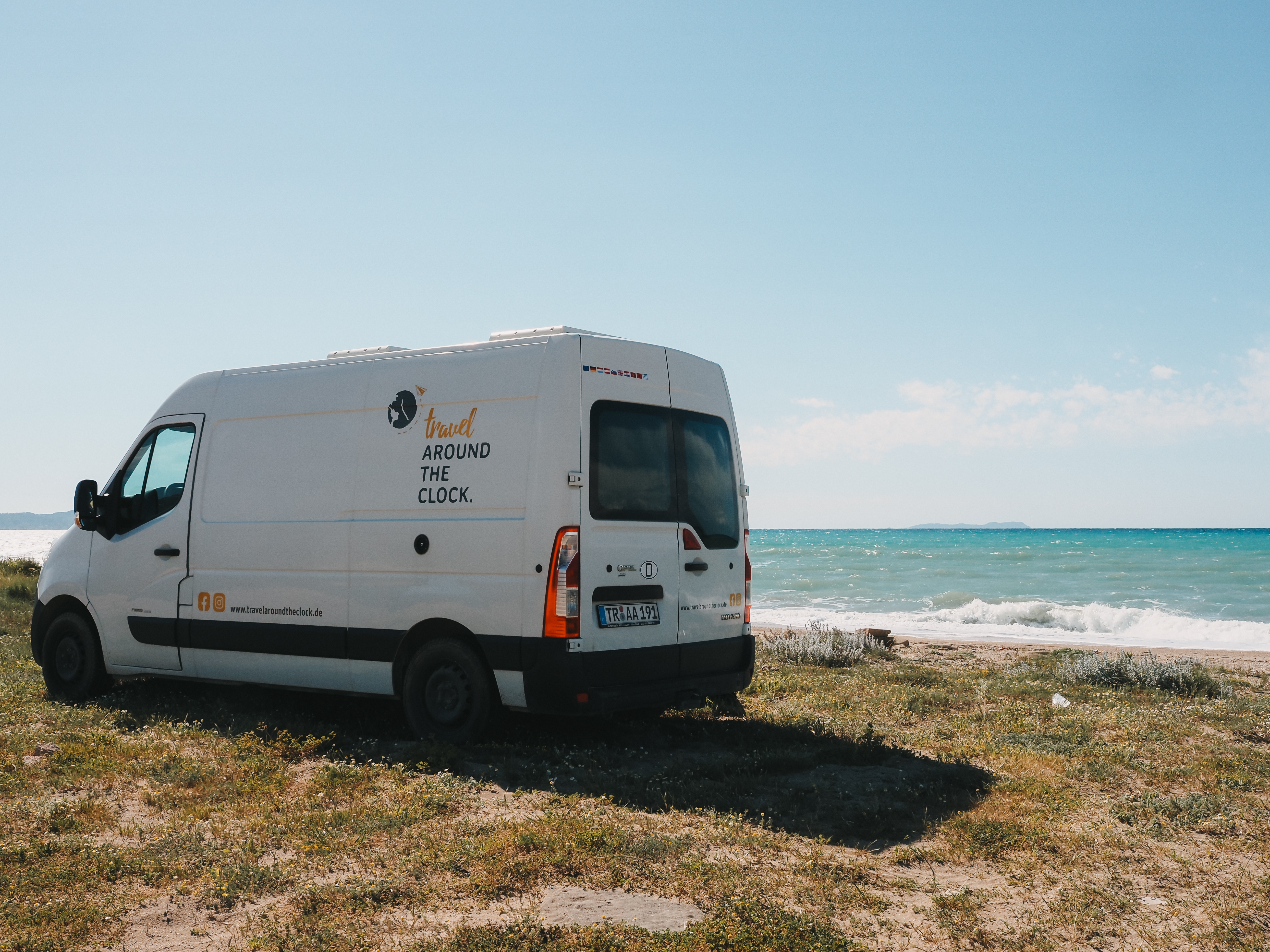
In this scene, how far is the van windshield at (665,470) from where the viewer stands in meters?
6.67

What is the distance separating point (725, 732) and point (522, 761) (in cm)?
182

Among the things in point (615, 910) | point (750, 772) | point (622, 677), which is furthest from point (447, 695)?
point (615, 910)

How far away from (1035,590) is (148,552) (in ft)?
116

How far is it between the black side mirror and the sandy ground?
948 cm

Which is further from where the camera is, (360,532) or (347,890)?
(360,532)

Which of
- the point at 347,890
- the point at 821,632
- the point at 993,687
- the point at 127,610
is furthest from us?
the point at 821,632

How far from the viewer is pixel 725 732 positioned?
7.67 metres

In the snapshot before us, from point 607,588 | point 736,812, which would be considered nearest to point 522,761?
point 607,588

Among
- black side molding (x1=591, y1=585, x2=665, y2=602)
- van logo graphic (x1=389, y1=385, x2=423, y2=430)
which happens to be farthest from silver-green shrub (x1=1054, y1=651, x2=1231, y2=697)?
van logo graphic (x1=389, y1=385, x2=423, y2=430)

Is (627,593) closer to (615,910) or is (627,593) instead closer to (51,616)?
(615,910)

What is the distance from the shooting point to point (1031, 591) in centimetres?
3759

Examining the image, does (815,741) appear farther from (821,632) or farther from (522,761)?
(821,632)

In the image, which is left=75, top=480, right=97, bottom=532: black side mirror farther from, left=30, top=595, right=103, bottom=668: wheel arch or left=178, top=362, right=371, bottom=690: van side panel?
left=178, top=362, right=371, bottom=690: van side panel

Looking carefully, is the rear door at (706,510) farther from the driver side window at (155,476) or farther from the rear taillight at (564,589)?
the driver side window at (155,476)
